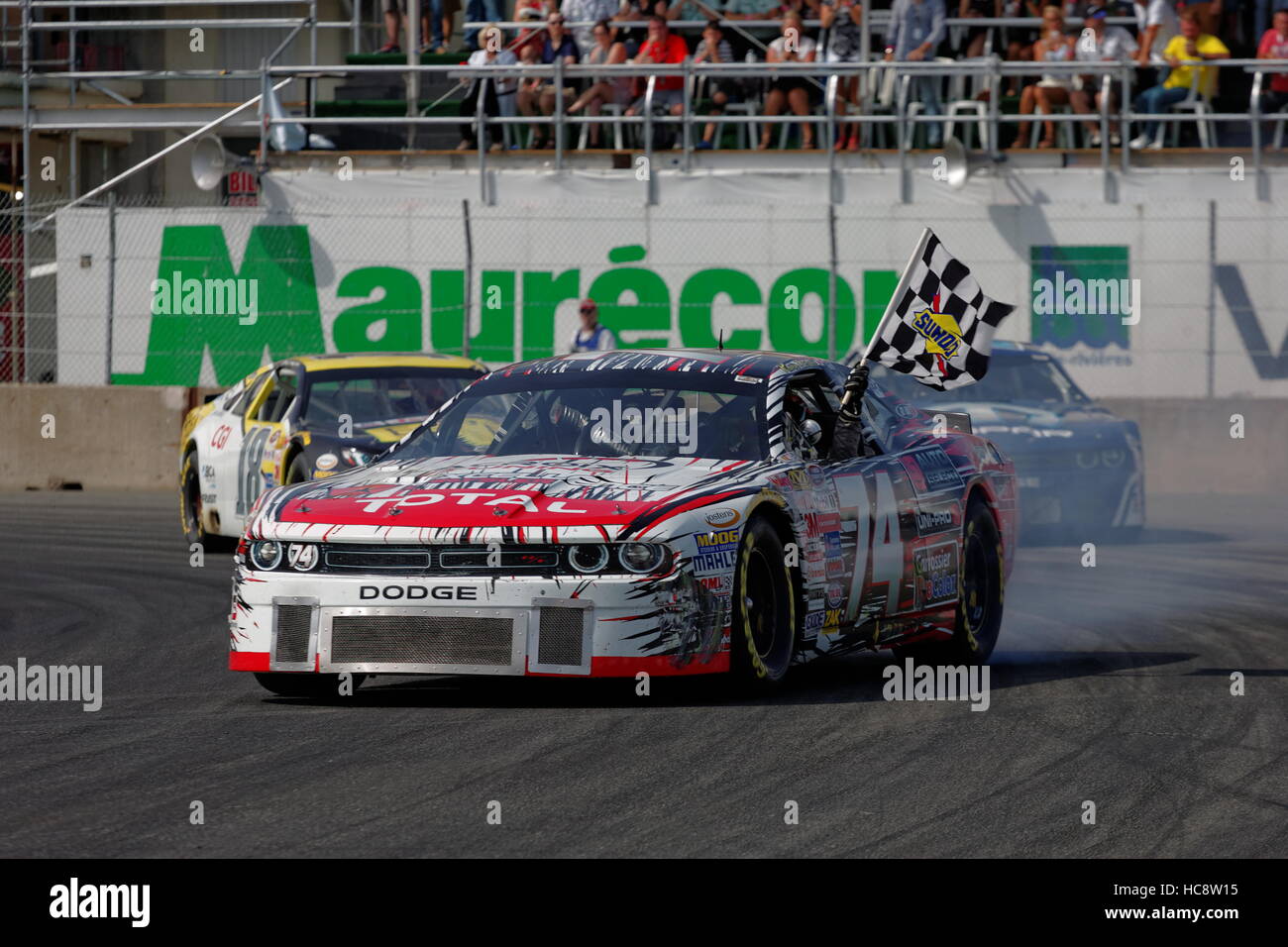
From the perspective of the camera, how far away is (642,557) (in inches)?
304

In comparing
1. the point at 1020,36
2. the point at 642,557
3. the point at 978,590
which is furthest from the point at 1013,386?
the point at 642,557

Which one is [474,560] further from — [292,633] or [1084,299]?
[1084,299]

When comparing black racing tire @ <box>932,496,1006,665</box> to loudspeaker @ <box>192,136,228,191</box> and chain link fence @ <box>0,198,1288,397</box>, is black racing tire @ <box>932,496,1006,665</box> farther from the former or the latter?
loudspeaker @ <box>192,136,228,191</box>

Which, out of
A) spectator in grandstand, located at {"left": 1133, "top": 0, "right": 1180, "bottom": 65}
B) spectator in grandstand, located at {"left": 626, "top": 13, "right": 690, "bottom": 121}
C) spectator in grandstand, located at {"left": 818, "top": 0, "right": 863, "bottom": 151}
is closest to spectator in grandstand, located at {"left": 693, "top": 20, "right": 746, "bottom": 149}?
spectator in grandstand, located at {"left": 626, "top": 13, "right": 690, "bottom": 121}

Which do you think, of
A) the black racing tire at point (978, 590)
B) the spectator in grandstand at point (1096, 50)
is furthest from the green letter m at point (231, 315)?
the black racing tire at point (978, 590)

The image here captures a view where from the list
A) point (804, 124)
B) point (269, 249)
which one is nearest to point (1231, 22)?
point (804, 124)

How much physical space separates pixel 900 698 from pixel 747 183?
1497 cm

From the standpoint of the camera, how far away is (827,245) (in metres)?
22.0

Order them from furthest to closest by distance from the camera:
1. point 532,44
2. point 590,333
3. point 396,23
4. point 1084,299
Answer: point 396,23 → point 532,44 → point 1084,299 → point 590,333

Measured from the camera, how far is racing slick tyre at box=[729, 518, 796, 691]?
801 centimetres

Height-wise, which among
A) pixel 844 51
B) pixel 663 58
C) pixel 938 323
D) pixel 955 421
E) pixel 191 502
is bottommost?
pixel 191 502

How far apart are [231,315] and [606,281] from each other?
3.75 m

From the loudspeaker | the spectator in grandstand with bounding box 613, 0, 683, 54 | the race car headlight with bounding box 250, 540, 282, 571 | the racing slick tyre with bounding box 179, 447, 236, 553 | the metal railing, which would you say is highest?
the spectator in grandstand with bounding box 613, 0, 683, 54

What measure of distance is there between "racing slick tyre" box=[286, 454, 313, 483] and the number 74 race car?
4.57 meters
